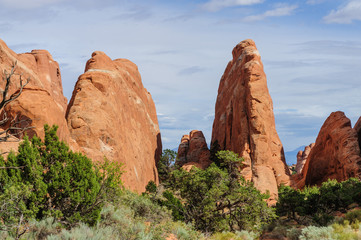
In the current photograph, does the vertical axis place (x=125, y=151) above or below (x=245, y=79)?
below

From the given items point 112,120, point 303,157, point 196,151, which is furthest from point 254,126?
point 303,157

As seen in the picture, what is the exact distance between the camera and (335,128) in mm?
47094

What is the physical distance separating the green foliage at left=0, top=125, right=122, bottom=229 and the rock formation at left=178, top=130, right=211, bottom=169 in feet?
140

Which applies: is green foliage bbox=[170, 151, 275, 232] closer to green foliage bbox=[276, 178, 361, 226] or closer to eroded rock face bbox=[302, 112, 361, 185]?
green foliage bbox=[276, 178, 361, 226]

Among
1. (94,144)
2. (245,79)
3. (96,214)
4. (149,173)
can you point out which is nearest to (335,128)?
(245,79)

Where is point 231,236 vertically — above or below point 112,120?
below

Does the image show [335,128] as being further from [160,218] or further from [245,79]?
[160,218]

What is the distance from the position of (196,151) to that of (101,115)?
111ft

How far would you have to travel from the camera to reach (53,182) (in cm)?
1519

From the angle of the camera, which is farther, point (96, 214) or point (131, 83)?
point (131, 83)

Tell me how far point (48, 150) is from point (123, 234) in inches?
212

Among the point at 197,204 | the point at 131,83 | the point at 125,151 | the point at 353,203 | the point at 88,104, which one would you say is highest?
the point at 131,83

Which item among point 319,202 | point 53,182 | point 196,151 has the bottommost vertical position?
point 319,202

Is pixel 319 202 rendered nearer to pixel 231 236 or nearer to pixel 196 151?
pixel 231 236
